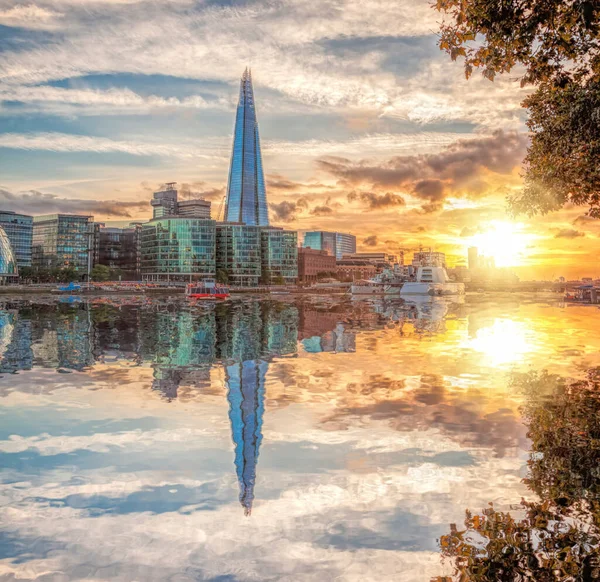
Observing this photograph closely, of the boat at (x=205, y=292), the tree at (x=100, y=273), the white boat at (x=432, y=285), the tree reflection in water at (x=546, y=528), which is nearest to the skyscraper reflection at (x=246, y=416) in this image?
the tree reflection in water at (x=546, y=528)

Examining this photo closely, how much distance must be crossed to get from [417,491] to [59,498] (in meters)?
5.21

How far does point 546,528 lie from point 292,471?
380 cm

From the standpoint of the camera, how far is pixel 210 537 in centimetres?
641

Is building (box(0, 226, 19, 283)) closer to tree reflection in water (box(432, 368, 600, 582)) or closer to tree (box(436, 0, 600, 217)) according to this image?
tree (box(436, 0, 600, 217))

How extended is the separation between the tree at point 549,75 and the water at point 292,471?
243 inches

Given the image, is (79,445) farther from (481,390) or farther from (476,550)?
(481,390)

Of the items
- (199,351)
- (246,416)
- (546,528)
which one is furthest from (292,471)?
(199,351)

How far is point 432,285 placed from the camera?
133625 mm

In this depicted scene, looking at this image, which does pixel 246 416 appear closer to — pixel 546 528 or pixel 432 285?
pixel 546 528

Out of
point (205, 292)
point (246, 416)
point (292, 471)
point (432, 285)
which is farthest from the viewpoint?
point (432, 285)

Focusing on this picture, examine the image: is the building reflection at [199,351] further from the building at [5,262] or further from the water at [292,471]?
the building at [5,262]

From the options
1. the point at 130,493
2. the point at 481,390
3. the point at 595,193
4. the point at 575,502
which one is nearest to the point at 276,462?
the point at 130,493

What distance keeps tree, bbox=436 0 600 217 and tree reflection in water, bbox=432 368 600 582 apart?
7.19 m

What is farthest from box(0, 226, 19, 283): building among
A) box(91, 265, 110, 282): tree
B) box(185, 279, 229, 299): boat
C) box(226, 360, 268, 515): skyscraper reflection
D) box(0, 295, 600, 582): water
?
box(226, 360, 268, 515): skyscraper reflection
